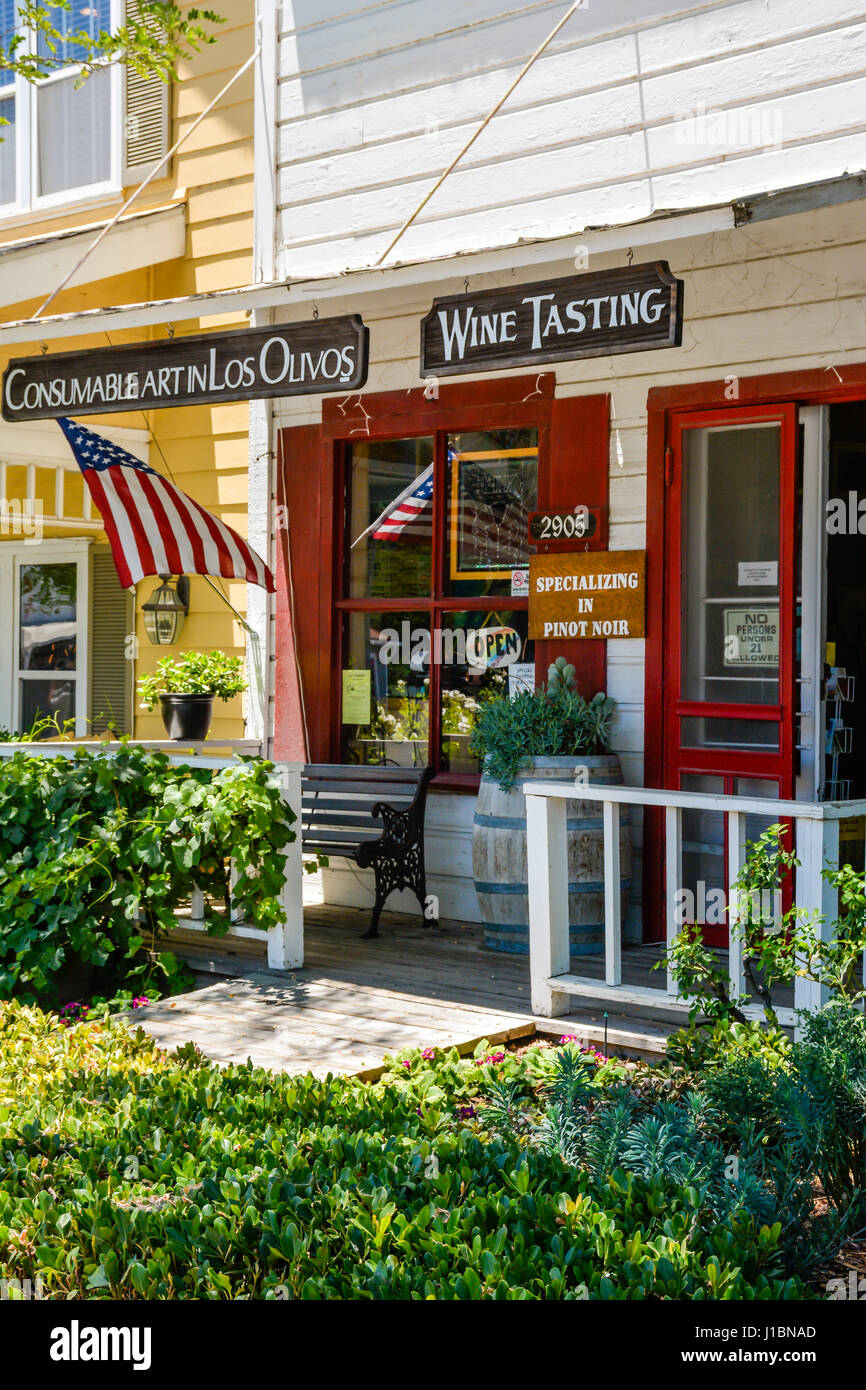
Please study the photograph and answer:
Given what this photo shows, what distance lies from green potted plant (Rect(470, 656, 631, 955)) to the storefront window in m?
0.57

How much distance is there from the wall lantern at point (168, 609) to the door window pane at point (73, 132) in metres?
2.99

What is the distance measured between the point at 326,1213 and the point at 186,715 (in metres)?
5.08

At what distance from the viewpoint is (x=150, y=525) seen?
6.99 m

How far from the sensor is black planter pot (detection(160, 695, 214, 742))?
770 centimetres

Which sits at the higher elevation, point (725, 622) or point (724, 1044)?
point (725, 622)

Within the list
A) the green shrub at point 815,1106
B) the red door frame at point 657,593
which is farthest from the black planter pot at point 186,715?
the green shrub at point 815,1106

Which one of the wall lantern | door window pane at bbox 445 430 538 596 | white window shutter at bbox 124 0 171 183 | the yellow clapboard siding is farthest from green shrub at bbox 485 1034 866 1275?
white window shutter at bbox 124 0 171 183

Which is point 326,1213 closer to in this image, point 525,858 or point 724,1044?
point 724,1044

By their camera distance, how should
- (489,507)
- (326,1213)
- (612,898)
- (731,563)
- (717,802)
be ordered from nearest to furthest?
(326,1213) < (717,802) < (612,898) < (731,563) < (489,507)

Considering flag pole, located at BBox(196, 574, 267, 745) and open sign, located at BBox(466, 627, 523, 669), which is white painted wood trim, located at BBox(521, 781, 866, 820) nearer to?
open sign, located at BBox(466, 627, 523, 669)

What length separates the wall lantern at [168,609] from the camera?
8500mm

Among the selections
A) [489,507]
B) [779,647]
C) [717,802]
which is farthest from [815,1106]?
[489,507]

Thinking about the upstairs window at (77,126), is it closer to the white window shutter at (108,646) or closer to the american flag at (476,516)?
the white window shutter at (108,646)

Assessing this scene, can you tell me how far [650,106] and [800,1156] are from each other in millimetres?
4783
